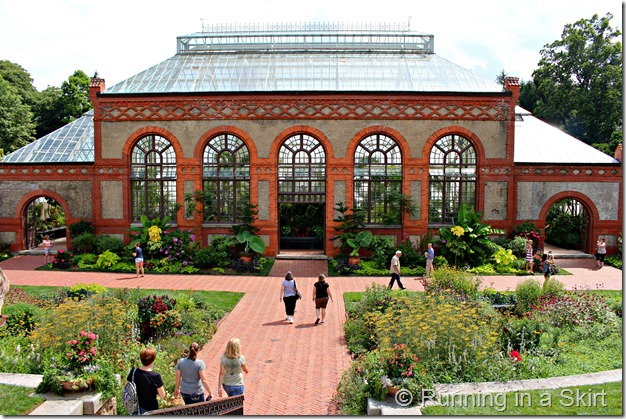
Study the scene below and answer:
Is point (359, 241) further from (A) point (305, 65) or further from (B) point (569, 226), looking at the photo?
(B) point (569, 226)

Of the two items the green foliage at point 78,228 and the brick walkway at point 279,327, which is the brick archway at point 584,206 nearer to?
the brick walkway at point 279,327

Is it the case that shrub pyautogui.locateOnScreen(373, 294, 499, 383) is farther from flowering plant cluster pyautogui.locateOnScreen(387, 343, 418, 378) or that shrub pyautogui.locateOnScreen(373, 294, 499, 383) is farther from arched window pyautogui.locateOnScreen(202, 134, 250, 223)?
arched window pyautogui.locateOnScreen(202, 134, 250, 223)

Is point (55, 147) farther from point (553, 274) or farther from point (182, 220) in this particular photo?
point (553, 274)

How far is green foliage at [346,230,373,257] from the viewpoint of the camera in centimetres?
2226

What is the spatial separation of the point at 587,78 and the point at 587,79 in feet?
0.31

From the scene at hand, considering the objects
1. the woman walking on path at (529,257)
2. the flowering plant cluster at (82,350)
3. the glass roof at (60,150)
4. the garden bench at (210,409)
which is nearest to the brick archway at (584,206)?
the woman walking on path at (529,257)

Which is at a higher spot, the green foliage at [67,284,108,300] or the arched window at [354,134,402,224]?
the arched window at [354,134,402,224]

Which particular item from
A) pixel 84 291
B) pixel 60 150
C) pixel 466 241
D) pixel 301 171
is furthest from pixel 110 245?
pixel 466 241

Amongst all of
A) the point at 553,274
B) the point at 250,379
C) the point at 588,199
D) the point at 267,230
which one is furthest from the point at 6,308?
the point at 588,199

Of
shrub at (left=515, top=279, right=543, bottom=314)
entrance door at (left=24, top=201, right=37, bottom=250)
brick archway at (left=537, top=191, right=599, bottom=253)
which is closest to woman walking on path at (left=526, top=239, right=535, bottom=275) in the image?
brick archway at (left=537, top=191, right=599, bottom=253)

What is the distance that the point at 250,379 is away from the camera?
10.4 m

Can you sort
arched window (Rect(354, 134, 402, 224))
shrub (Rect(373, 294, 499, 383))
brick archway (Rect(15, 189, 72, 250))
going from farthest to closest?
brick archway (Rect(15, 189, 72, 250)), arched window (Rect(354, 134, 402, 224)), shrub (Rect(373, 294, 499, 383))

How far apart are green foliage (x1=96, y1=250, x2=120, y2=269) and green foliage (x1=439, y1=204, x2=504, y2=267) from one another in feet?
47.8

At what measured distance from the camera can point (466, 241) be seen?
22.2 m
